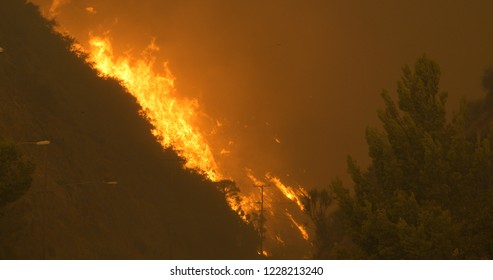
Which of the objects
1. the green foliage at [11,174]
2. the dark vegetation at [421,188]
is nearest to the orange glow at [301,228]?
the dark vegetation at [421,188]

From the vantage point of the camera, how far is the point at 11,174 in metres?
28.0

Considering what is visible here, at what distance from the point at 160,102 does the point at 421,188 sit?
218 ft

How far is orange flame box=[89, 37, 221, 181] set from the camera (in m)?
85.7

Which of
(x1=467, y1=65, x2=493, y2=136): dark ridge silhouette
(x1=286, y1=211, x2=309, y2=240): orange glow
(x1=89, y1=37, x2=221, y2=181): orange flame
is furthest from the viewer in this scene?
(x1=286, y1=211, x2=309, y2=240): orange glow

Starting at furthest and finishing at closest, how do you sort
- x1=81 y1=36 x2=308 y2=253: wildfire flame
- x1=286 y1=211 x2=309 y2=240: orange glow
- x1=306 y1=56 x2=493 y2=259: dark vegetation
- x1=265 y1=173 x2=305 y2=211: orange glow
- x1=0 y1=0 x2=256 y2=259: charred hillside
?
x1=265 y1=173 x2=305 y2=211: orange glow < x1=286 y1=211 x2=309 y2=240: orange glow < x1=81 y1=36 x2=308 y2=253: wildfire flame < x1=0 y1=0 x2=256 y2=259: charred hillside < x1=306 y1=56 x2=493 y2=259: dark vegetation

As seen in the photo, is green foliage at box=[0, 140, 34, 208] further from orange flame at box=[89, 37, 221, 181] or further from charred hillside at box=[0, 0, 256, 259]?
orange flame at box=[89, 37, 221, 181]

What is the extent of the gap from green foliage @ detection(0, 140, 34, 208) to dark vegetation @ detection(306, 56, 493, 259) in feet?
37.9

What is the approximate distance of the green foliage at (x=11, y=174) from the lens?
91.2 feet

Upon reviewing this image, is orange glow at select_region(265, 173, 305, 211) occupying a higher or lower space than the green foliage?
higher

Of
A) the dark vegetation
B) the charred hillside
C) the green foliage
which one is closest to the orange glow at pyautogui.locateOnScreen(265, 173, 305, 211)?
the charred hillside

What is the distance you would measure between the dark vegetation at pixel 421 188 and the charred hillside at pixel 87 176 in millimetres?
17505

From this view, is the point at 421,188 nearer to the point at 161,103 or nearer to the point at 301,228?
the point at 161,103

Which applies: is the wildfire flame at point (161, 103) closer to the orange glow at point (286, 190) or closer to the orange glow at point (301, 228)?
the orange glow at point (301, 228)

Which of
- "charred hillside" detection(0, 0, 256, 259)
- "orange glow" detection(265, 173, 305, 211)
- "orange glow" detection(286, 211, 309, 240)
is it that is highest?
"orange glow" detection(265, 173, 305, 211)
